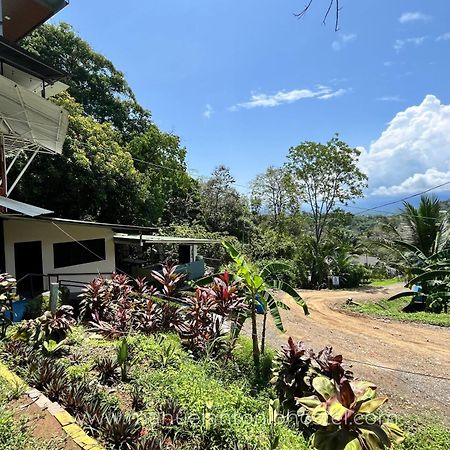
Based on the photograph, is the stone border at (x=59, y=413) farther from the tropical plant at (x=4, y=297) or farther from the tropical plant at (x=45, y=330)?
the tropical plant at (x=4, y=297)

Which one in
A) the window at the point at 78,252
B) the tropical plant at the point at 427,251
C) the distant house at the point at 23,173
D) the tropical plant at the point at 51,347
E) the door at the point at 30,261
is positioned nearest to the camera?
the tropical plant at the point at 51,347

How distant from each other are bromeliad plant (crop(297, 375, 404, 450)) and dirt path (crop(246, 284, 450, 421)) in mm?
3046

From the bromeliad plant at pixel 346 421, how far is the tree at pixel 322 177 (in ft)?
74.0

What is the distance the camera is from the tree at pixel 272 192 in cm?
3384

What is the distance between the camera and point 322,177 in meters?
25.9

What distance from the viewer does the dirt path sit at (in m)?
6.06

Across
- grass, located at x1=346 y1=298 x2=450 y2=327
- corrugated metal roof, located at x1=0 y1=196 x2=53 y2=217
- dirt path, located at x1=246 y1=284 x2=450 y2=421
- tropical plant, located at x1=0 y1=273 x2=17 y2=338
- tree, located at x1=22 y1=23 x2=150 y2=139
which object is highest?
tree, located at x1=22 y1=23 x2=150 y2=139

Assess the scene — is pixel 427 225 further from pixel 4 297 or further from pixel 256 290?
pixel 4 297

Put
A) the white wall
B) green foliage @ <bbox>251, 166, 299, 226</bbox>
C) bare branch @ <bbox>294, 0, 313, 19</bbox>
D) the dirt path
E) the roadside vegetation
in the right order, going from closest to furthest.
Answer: bare branch @ <bbox>294, 0, 313, 19</bbox>
the roadside vegetation
the dirt path
the white wall
green foliage @ <bbox>251, 166, 299, 226</bbox>

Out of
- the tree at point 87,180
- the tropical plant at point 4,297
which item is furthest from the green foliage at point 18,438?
the tree at point 87,180

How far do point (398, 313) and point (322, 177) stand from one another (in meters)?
14.1

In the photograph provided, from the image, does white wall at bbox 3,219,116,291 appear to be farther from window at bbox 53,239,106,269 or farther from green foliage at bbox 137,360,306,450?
green foliage at bbox 137,360,306,450

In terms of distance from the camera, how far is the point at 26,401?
3516 mm

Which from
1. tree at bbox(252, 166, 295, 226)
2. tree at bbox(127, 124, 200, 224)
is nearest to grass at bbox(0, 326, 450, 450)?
tree at bbox(127, 124, 200, 224)
